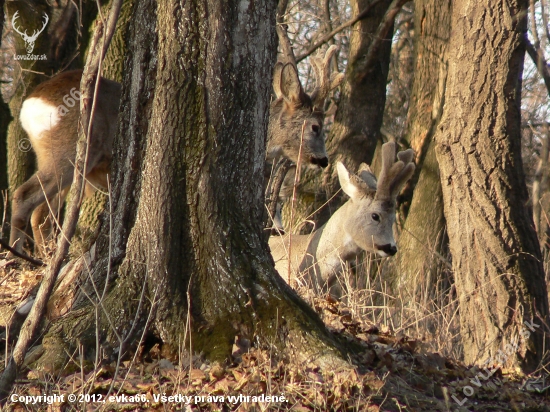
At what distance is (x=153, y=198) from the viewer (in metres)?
4.09

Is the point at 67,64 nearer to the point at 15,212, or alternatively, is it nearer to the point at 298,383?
the point at 15,212

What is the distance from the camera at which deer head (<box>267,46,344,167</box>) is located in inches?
373

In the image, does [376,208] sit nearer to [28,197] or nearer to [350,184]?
[350,184]

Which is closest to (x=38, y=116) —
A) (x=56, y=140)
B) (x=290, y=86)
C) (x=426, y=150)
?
(x=56, y=140)

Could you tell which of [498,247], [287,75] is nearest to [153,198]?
[498,247]

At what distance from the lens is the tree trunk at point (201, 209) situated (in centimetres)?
403

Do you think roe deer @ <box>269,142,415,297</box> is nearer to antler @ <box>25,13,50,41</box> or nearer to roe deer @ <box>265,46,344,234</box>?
roe deer @ <box>265,46,344,234</box>

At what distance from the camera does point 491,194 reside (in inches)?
225

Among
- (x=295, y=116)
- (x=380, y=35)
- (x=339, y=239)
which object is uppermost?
(x=380, y=35)

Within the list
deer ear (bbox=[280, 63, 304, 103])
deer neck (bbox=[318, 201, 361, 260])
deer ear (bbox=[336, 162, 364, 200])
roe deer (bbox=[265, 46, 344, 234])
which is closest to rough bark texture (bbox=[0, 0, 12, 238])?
roe deer (bbox=[265, 46, 344, 234])

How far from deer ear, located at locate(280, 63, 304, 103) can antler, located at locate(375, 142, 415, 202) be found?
7.57 ft

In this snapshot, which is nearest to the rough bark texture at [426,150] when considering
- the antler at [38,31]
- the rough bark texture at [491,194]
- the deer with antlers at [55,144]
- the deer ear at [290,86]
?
the deer ear at [290,86]

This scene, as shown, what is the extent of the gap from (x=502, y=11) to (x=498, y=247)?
6.03 feet

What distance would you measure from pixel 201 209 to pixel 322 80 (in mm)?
5690
